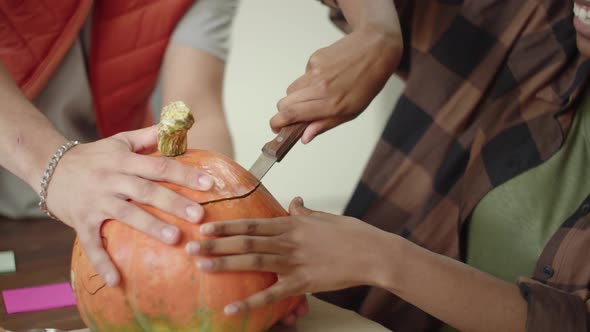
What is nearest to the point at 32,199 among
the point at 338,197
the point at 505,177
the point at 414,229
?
the point at 414,229

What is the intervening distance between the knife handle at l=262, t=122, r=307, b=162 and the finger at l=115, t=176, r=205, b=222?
0.53 feet

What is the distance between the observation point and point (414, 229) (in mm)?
1340

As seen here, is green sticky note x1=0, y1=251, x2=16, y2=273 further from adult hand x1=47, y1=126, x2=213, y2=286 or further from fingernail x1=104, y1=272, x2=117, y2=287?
fingernail x1=104, y1=272, x2=117, y2=287

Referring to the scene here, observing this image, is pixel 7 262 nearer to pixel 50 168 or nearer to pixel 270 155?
pixel 50 168

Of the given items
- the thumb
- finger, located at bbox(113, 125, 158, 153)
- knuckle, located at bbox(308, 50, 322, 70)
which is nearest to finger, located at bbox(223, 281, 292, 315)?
the thumb

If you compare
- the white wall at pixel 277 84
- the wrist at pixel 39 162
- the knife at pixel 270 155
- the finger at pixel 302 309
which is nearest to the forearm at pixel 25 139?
the wrist at pixel 39 162

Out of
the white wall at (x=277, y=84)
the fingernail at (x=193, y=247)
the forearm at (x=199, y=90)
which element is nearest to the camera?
the fingernail at (x=193, y=247)

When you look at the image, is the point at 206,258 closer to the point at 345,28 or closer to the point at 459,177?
the point at 459,177

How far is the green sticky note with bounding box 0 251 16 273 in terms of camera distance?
1082 millimetres

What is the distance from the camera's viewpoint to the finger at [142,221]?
2.67 ft

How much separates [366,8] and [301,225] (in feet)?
1.45

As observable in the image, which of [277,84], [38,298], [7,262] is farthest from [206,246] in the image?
[277,84]

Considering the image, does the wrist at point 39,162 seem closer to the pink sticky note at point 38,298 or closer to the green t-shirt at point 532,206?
the pink sticky note at point 38,298

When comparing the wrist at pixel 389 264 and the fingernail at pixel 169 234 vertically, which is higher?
the fingernail at pixel 169 234
